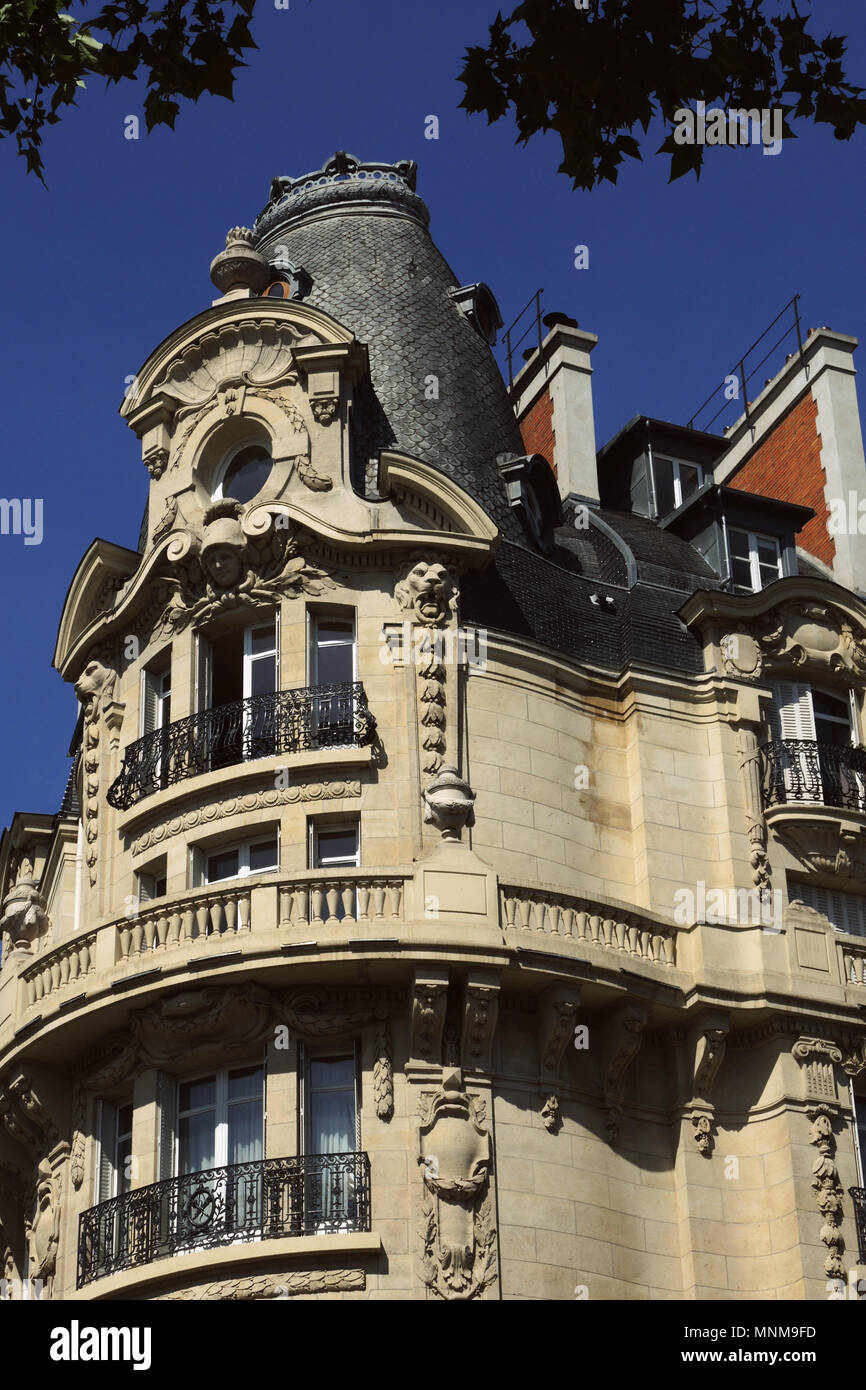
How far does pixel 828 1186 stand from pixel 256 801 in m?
7.69

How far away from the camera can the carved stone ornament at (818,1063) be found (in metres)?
26.7

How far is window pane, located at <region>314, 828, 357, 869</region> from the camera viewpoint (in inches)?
1062

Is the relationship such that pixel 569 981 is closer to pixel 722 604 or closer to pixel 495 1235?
pixel 495 1235

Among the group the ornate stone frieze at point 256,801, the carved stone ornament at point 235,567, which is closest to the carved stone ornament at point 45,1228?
the ornate stone frieze at point 256,801

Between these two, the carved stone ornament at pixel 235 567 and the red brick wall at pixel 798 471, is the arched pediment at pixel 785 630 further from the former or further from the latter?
the carved stone ornament at pixel 235 567

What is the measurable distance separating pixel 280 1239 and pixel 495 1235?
2229 mm

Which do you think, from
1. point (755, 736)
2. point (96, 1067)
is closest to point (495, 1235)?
point (96, 1067)

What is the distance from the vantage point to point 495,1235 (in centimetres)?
2452

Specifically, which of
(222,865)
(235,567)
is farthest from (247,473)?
(222,865)

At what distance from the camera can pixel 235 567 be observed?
2838cm

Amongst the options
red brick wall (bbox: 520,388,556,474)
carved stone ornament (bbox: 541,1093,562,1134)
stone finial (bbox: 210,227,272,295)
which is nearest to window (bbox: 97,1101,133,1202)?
carved stone ornament (bbox: 541,1093,562,1134)

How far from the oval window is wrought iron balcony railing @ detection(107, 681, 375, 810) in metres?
2.98

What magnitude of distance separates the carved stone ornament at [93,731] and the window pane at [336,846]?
131 inches

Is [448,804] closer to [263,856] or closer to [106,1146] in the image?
[263,856]
